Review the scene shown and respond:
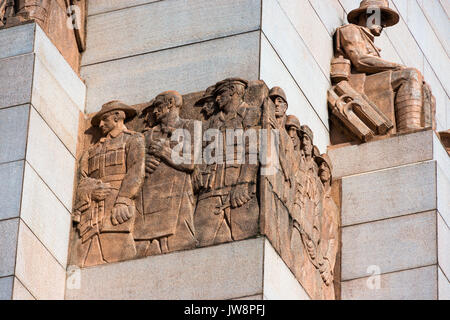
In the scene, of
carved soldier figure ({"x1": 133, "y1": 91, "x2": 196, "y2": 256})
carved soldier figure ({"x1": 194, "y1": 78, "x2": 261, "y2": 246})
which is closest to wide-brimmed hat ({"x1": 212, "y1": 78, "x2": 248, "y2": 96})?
carved soldier figure ({"x1": 194, "y1": 78, "x2": 261, "y2": 246})

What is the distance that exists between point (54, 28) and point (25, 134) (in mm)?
1936

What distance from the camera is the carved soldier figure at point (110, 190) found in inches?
600

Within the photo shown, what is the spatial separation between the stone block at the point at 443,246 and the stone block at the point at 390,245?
78 mm

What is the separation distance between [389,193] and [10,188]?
4.98 metres

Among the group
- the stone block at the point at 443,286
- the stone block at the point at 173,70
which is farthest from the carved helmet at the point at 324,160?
the stone block at the point at 443,286

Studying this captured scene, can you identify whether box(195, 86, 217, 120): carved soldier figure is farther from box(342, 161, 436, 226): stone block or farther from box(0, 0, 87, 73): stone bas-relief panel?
box(342, 161, 436, 226): stone block

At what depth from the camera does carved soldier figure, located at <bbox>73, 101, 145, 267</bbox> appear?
1524cm

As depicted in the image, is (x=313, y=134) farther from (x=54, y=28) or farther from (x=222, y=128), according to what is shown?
(x=54, y=28)

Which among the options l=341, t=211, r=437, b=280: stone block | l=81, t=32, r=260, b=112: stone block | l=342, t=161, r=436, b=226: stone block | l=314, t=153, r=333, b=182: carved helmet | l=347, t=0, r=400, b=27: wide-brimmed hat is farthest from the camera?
l=347, t=0, r=400, b=27: wide-brimmed hat

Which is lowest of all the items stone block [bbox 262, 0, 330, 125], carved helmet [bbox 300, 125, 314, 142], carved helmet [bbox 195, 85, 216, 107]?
carved helmet [bbox 300, 125, 314, 142]

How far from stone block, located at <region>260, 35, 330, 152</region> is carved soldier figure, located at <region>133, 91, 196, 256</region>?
114 centimetres

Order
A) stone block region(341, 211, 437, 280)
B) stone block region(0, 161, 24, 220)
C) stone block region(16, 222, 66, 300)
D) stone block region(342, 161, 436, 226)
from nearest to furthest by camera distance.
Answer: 1. stone block region(16, 222, 66, 300)
2. stone block region(0, 161, 24, 220)
3. stone block region(341, 211, 437, 280)
4. stone block region(342, 161, 436, 226)

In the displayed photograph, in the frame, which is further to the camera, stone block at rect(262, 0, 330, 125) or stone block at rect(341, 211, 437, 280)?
stone block at rect(262, 0, 330, 125)

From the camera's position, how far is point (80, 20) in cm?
1722
